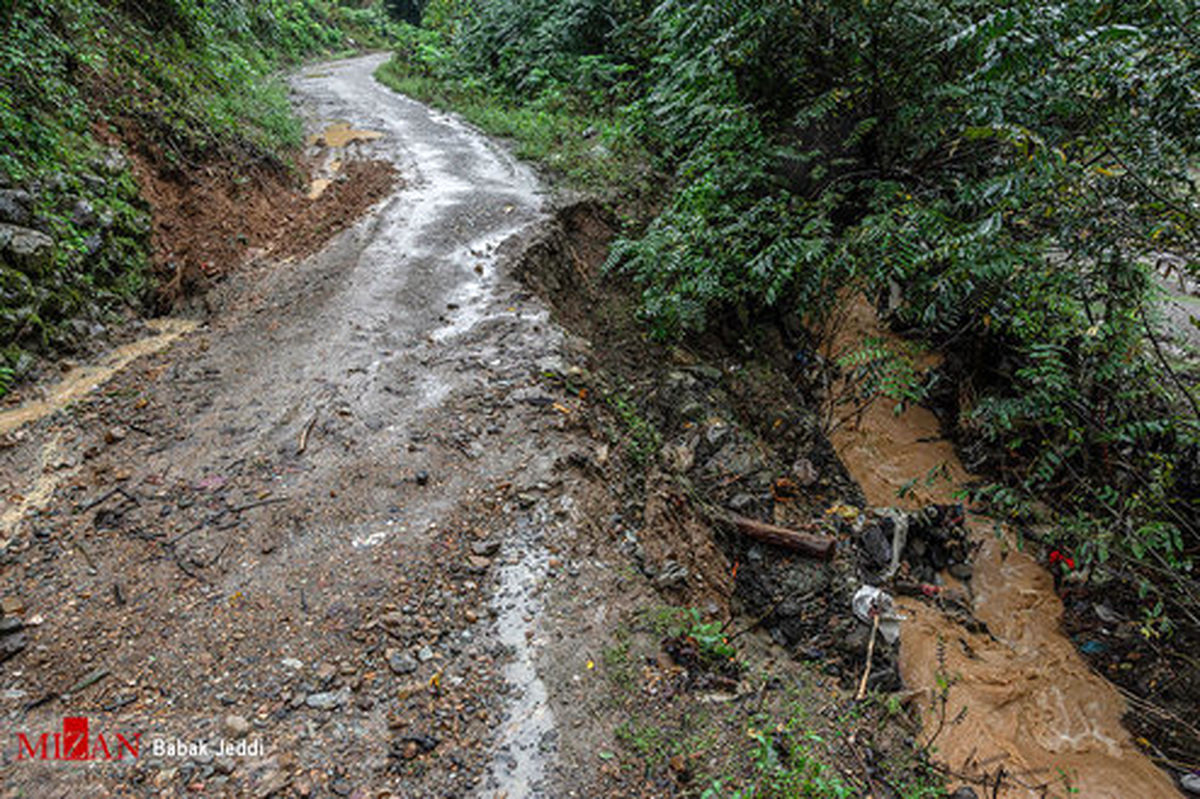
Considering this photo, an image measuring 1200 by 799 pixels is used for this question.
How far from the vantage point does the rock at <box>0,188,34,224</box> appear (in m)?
4.97

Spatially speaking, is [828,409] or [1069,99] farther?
[828,409]

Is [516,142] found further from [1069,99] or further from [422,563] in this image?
[422,563]

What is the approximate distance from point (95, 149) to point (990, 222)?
885 centimetres

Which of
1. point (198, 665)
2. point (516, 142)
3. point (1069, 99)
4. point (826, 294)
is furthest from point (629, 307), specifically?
point (516, 142)

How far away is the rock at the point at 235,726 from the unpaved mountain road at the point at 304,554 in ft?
0.04

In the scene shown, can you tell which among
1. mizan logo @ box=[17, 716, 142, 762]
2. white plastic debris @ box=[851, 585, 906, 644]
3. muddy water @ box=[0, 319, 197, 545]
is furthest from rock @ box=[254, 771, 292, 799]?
white plastic debris @ box=[851, 585, 906, 644]

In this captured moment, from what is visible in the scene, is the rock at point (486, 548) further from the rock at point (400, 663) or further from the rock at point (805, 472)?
the rock at point (805, 472)

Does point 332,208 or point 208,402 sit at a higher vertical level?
point 332,208

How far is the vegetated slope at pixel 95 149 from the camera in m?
5.05

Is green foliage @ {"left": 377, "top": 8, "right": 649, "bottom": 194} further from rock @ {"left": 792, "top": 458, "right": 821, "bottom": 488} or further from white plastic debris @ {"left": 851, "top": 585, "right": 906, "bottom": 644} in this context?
white plastic debris @ {"left": 851, "top": 585, "right": 906, "bottom": 644}

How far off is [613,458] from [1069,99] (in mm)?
4868

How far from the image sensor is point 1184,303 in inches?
332

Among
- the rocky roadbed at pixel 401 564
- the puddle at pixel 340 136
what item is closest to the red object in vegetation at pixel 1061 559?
A: the rocky roadbed at pixel 401 564

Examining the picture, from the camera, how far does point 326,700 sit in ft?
9.43
